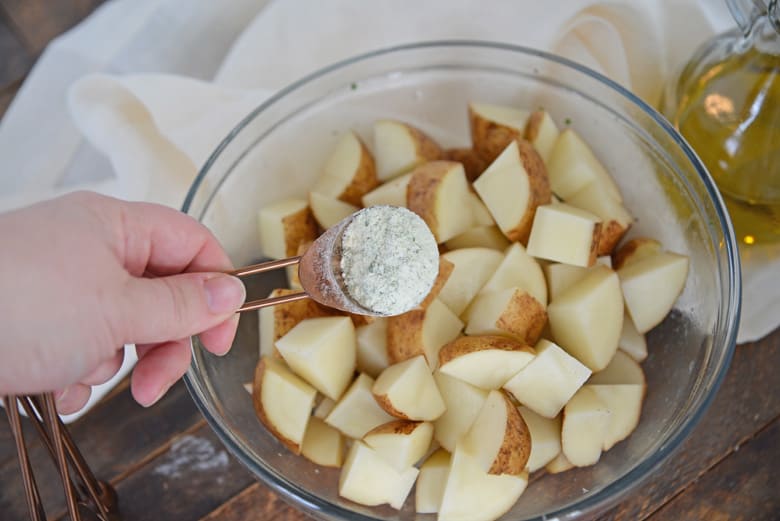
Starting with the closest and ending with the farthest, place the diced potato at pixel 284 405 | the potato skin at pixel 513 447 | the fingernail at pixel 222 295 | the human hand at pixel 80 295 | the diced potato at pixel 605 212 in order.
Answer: the human hand at pixel 80 295 → the fingernail at pixel 222 295 → the potato skin at pixel 513 447 → the diced potato at pixel 284 405 → the diced potato at pixel 605 212

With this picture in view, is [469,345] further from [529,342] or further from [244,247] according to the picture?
[244,247]

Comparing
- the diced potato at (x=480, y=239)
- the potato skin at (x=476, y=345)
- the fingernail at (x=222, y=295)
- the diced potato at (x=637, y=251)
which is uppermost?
the fingernail at (x=222, y=295)

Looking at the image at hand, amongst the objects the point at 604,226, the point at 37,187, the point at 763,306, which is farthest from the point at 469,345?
the point at 37,187

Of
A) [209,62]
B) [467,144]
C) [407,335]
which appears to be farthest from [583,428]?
[209,62]

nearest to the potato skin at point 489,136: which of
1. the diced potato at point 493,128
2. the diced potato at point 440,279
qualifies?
the diced potato at point 493,128

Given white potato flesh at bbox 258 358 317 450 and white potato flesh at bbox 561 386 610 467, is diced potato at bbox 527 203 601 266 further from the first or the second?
white potato flesh at bbox 258 358 317 450

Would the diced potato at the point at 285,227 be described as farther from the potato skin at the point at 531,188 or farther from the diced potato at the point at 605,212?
the diced potato at the point at 605,212
